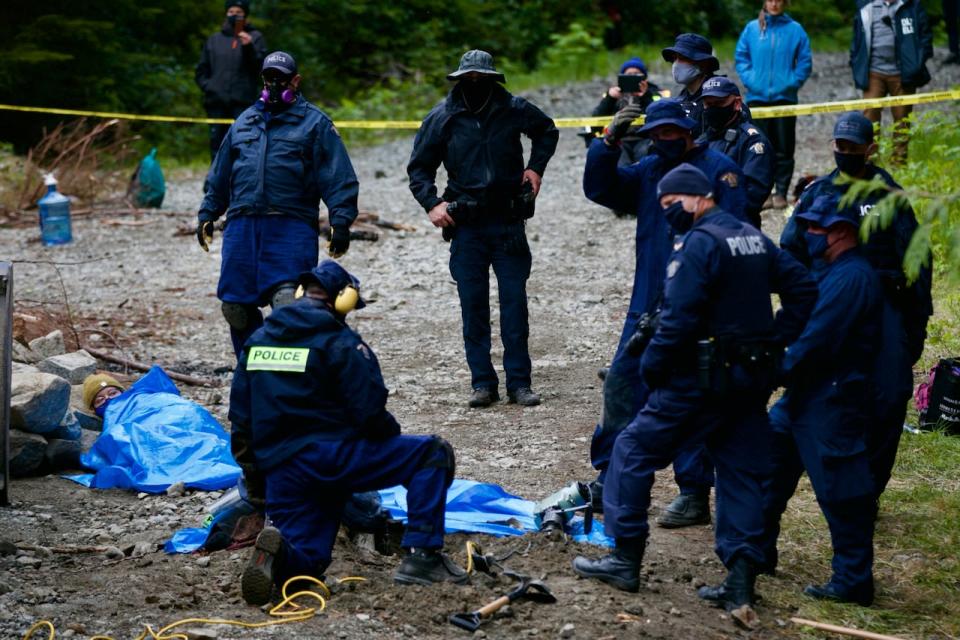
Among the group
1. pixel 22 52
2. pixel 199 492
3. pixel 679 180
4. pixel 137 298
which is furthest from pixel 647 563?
pixel 22 52

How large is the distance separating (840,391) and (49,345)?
6015 millimetres

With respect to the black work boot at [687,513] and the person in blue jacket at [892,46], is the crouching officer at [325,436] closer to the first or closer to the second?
the black work boot at [687,513]

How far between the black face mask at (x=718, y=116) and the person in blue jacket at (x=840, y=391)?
1.40m

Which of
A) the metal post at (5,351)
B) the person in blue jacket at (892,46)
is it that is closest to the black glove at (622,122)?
the metal post at (5,351)

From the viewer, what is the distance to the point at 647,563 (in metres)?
5.86

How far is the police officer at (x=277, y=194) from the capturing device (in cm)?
777

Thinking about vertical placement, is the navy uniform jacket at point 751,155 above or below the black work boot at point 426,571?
above

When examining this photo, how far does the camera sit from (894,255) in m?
5.85

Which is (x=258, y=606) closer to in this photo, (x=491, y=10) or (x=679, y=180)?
(x=679, y=180)

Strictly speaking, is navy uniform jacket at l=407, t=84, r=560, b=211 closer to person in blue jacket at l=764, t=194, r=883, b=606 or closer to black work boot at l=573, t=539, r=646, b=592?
person in blue jacket at l=764, t=194, r=883, b=606

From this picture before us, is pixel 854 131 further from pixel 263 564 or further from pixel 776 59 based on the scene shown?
pixel 776 59

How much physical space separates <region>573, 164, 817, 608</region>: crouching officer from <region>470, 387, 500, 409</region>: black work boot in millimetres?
3109

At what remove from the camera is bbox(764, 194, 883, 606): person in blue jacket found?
17.7ft

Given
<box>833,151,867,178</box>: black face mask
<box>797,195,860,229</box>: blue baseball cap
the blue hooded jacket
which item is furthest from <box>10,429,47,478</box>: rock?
the blue hooded jacket
